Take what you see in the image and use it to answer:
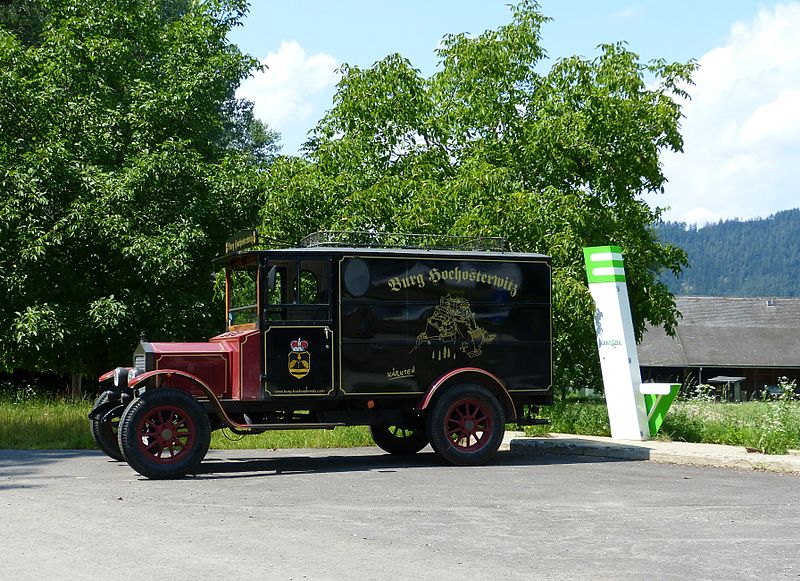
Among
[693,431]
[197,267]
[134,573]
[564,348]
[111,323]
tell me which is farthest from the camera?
[197,267]

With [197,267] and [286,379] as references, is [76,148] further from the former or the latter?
[286,379]

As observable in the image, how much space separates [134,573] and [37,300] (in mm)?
19893

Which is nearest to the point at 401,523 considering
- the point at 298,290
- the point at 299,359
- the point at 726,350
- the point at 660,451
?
the point at 299,359

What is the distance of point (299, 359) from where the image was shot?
45.8 feet

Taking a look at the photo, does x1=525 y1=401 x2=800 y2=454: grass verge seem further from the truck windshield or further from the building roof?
the building roof

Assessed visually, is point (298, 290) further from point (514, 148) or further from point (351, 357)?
point (514, 148)

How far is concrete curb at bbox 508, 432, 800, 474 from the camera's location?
1338 centimetres

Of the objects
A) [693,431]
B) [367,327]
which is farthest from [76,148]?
[693,431]

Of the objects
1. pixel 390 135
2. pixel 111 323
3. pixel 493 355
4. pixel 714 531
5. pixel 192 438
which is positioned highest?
pixel 390 135

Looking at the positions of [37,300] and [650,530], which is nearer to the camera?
[650,530]

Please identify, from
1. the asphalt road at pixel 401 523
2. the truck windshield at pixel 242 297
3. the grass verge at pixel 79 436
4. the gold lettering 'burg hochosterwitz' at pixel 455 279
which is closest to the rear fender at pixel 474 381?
the asphalt road at pixel 401 523

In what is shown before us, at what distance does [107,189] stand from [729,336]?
169 ft

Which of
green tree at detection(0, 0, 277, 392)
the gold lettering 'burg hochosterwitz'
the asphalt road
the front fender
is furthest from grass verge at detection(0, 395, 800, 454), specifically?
green tree at detection(0, 0, 277, 392)

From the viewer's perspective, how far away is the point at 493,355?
14953 mm
